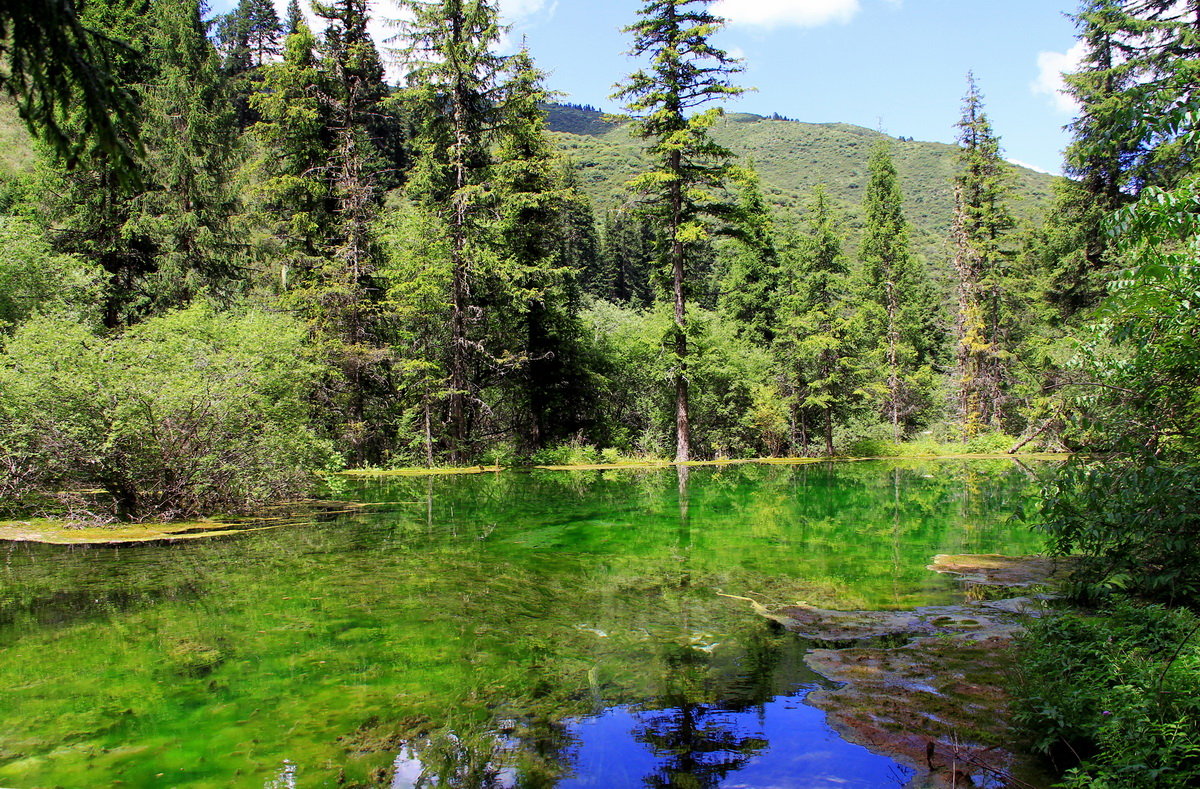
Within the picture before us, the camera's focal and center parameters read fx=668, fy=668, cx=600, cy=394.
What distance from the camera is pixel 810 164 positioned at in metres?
139

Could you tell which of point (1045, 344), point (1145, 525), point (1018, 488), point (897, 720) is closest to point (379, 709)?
point (897, 720)

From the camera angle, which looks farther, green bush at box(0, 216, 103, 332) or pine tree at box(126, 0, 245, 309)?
pine tree at box(126, 0, 245, 309)

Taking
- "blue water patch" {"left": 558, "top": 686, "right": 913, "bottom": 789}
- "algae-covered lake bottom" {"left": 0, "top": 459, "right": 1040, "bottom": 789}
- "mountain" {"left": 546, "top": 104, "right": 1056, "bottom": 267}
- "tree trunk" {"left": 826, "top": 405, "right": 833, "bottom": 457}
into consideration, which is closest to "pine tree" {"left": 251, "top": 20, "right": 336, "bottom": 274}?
"algae-covered lake bottom" {"left": 0, "top": 459, "right": 1040, "bottom": 789}

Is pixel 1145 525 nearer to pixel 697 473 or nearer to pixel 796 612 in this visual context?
pixel 796 612

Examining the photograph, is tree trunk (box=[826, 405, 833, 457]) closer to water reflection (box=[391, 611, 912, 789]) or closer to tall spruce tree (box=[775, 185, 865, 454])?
tall spruce tree (box=[775, 185, 865, 454])

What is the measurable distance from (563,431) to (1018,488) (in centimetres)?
1523

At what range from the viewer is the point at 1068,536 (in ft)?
17.9

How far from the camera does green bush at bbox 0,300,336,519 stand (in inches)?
363

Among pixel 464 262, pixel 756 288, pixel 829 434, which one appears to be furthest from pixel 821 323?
pixel 464 262

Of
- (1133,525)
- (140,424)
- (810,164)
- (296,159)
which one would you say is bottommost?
(1133,525)

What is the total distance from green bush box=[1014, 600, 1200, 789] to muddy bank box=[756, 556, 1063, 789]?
0.27m

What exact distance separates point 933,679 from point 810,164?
149 meters

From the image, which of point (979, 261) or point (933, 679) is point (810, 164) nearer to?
point (979, 261)

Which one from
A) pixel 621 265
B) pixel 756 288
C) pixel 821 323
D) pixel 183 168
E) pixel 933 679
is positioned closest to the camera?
pixel 933 679
